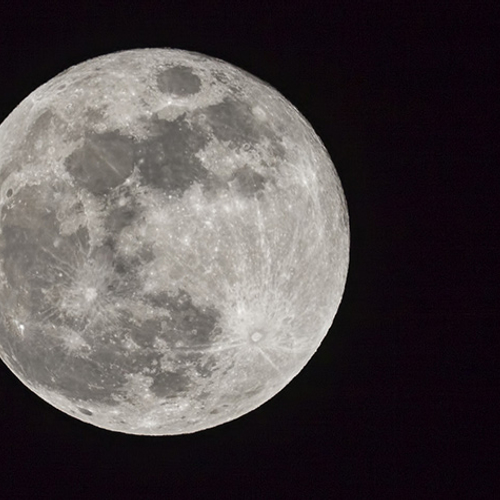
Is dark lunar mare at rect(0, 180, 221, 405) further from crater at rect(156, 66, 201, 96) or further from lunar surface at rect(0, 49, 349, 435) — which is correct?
crater at rect(156, 66, 201, 96)

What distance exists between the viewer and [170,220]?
5.12m

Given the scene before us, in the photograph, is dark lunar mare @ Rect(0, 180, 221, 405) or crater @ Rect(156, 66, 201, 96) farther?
crater @ Rect(156, 66, 201, 96)

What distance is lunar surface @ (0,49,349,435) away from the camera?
5152 millimetres

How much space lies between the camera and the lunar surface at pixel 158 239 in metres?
5.15

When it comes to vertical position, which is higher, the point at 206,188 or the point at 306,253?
the point at 206,188

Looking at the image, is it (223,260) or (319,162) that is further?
(319,162)

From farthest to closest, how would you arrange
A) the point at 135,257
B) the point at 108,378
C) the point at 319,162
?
the point at 319,162 → the point at 108,378 → the point at 135,257

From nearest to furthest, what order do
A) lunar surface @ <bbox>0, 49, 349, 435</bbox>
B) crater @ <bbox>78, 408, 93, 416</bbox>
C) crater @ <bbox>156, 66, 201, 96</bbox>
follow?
lunar surface @ <bbox>0, 49, 349, 435</bbox> < crater @ <bbox>156, 66, 201, 96</bbox> < crater @ <bbox>78, 408, 93, 416</bbox>

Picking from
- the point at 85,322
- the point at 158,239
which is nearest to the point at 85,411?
the point at 85,322

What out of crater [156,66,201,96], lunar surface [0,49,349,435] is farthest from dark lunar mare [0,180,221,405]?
crater [156,66,201,96]

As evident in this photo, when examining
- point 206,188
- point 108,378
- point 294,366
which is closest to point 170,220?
point 206,188

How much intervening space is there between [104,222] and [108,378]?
1.01 m

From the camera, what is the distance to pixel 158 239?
16.8ft

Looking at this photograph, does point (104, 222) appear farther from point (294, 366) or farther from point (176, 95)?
point (294, 366)
